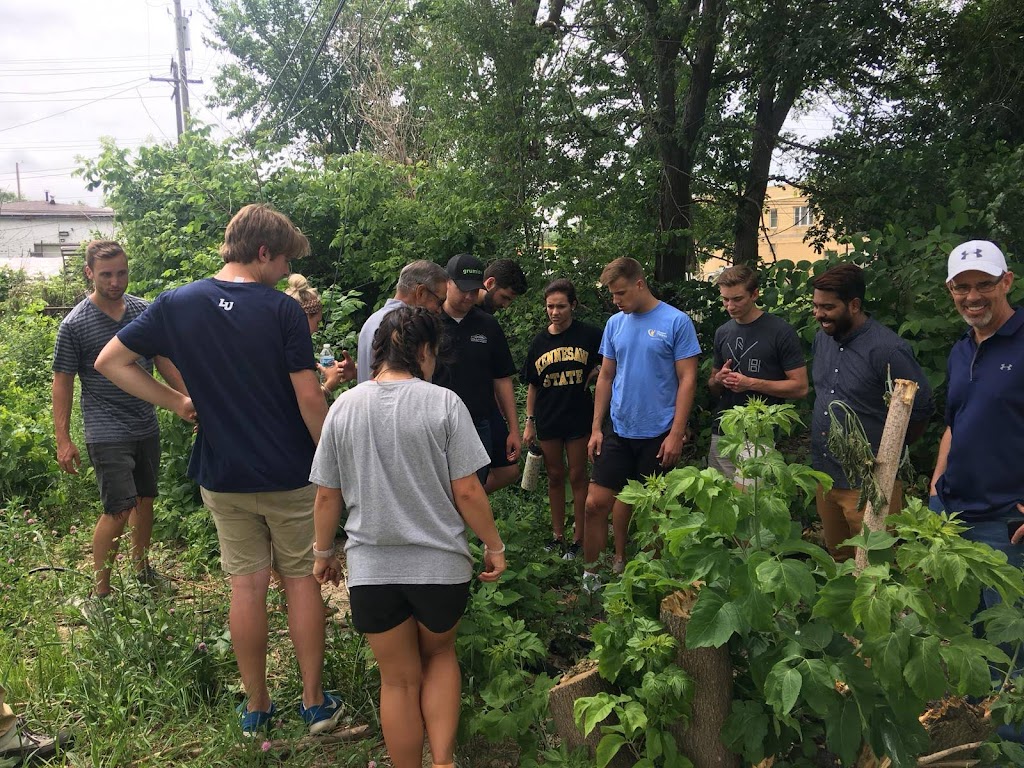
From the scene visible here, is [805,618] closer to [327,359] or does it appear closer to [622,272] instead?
[622,272]

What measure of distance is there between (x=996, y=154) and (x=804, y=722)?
5.57 meters

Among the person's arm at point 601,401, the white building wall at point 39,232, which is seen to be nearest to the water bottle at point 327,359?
the person's arm at point 601,401

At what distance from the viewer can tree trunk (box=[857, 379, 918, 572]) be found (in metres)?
2.36

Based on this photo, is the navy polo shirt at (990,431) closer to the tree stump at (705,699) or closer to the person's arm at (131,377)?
the tree stump at (705,699)

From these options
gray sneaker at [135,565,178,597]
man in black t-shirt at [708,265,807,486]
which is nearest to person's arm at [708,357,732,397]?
man in black t-shirt at [708,265,807,486]

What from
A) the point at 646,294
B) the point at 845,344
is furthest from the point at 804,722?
the point at 646,294

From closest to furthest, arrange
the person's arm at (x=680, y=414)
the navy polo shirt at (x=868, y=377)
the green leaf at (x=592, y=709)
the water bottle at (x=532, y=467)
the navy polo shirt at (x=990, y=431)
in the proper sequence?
the green leaf at (x=592, y=709) → the navy polo shirt at (x=990, y=431) → the navy polo shirt at (x=868, y=377) → the person's arm at (x=680, y=414) → the water bottle at (x=532, y=467)

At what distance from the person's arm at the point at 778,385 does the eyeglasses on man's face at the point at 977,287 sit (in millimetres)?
1208

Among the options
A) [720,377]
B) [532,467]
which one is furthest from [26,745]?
[720,377]

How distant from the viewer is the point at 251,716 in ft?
9.89

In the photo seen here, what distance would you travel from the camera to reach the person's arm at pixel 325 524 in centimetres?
260

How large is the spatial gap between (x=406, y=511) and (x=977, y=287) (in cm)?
234

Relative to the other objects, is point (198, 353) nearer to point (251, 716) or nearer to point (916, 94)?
point (251, 716)

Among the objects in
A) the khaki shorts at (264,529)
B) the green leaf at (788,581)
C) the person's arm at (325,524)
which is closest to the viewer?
the green leaf at (788,581)
